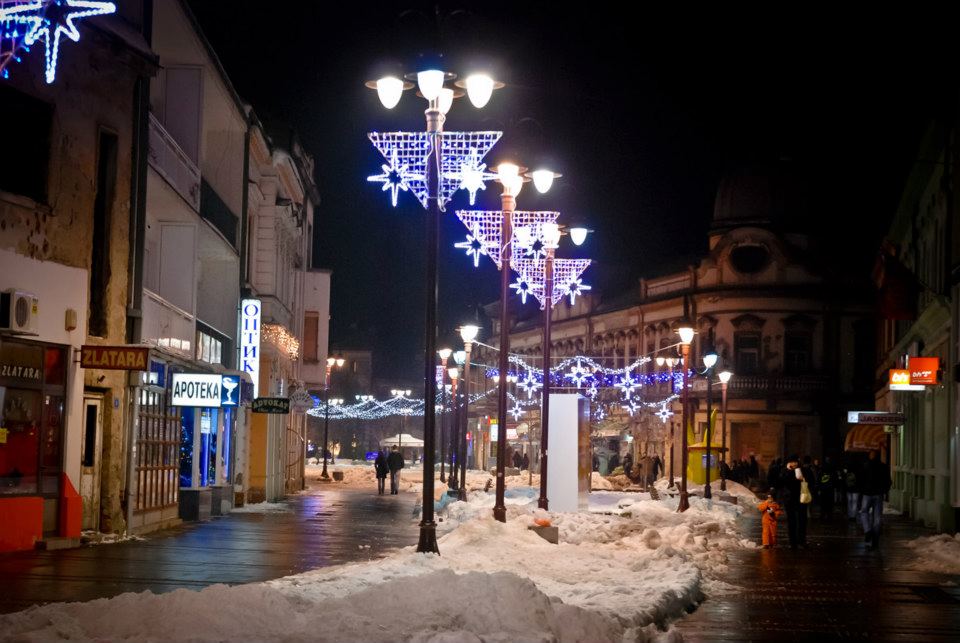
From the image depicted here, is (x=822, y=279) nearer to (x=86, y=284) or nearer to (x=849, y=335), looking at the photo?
(x=849, y=335)

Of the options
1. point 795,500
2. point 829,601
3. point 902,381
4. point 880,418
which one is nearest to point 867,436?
point 880,418

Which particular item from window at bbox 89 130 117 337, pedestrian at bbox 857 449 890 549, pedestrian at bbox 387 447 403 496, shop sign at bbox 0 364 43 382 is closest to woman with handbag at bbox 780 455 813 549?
pedestrian at bbox 857 449 890 549

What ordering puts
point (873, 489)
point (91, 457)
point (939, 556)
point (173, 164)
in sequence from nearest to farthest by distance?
1. point (91, 457)
2. point (939, 556)
3. point (873, 489)
4. point (173, 164)

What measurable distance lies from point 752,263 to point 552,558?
165 ft

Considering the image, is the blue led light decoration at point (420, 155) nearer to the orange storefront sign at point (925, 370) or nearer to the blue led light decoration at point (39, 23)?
the blue led light decoration at point (39, 23)

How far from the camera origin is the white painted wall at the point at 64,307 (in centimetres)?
1916

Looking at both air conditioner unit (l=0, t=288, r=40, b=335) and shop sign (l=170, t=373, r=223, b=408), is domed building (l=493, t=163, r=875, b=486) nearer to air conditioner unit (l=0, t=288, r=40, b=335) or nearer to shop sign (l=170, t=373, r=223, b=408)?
shop sign (l=170, t=373, r=223, b=408)

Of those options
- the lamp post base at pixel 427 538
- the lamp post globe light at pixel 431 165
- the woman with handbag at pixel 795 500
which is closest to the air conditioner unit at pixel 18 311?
the lamp post globe light at pixel 431 165

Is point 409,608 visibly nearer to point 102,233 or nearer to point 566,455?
point 102,233

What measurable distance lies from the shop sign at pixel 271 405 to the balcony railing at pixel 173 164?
8.14 metres

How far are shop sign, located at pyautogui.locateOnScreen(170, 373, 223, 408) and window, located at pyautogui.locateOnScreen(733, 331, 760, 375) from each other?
142ft

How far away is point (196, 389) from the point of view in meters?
27.4

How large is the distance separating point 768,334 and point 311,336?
24900mm

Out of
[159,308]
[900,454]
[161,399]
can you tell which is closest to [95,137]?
[159,308]
